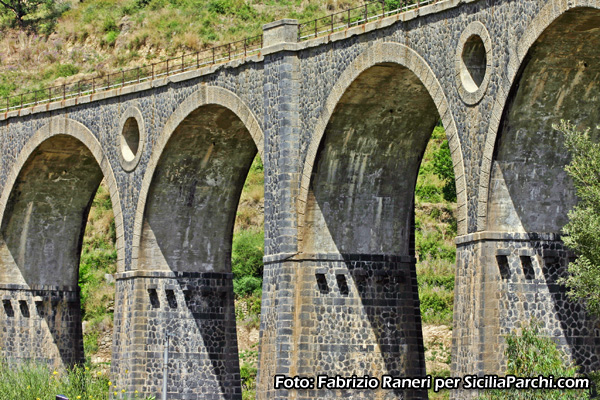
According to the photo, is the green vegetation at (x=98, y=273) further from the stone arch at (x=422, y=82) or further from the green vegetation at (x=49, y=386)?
the stone arch at (x=422, y=82)

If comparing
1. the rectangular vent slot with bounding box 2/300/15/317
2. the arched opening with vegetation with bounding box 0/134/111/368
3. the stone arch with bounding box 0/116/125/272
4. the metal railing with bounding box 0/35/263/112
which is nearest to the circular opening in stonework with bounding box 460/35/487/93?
the metal railing with bounding box 0/35/263/112

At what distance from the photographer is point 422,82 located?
31047 millimetres

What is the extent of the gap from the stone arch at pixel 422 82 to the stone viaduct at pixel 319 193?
0.21ft

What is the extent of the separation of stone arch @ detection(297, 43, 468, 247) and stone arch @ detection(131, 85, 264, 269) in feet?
8.15

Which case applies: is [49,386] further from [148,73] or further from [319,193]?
[148,73]

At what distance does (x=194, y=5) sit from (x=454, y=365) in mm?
55982

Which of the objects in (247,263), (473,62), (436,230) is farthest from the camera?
(436,230)

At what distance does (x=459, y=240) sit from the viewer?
94.8ft

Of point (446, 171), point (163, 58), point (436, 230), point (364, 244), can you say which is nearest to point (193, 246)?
point (364, 244)

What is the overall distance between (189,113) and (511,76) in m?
15.1

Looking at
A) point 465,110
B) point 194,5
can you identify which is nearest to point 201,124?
point 465,110

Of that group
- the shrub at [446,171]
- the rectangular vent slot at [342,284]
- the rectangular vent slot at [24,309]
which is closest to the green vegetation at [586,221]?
the rectangular vent slot at [342,284]

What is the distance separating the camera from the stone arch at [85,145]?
4341 centimetres

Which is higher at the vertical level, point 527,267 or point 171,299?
point 171,299
